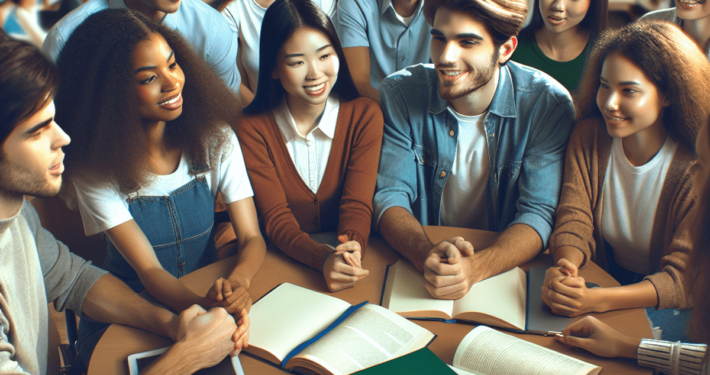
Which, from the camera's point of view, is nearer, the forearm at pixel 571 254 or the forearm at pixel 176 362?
the forearm at pixel 176 362

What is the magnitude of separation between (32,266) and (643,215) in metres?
1.55

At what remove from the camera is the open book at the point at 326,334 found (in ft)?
3.25

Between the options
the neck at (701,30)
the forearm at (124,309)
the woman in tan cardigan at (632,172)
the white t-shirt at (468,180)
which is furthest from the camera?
the neck at (701,30)

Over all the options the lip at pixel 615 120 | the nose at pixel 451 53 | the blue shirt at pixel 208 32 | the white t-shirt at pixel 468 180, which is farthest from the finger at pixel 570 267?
the blue shirt at pixel 208 32

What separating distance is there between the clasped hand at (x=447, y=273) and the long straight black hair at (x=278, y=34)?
2.29ft

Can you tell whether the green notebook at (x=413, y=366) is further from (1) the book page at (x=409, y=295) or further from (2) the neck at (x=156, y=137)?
(2) the neck at (x=156, y=137)

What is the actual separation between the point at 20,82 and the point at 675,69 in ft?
4.84

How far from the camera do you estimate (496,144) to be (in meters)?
1.69

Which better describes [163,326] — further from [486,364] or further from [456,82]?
[456,82]

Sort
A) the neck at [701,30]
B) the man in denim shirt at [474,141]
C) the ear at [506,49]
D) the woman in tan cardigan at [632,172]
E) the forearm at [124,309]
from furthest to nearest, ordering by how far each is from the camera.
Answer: the neck at [701,30]
the ear at [506,49]
the man in denim shirt at [474,141]
the woman in tan cardigan at [632,172]
the forearm at [124,309]

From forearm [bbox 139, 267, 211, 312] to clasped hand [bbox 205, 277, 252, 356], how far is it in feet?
0.14

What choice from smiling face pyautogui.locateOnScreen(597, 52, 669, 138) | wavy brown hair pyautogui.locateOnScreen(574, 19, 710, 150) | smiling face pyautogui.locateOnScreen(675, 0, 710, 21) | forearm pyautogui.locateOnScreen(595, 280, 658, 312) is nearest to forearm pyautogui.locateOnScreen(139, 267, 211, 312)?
forearm pyautogui.locateOnScreen(595, 280, 658, 312)

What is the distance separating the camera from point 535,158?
62.6 inches

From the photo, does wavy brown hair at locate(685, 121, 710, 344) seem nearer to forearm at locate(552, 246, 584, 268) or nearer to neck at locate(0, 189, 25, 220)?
forearm at locate(552, 246, 584, 268)
